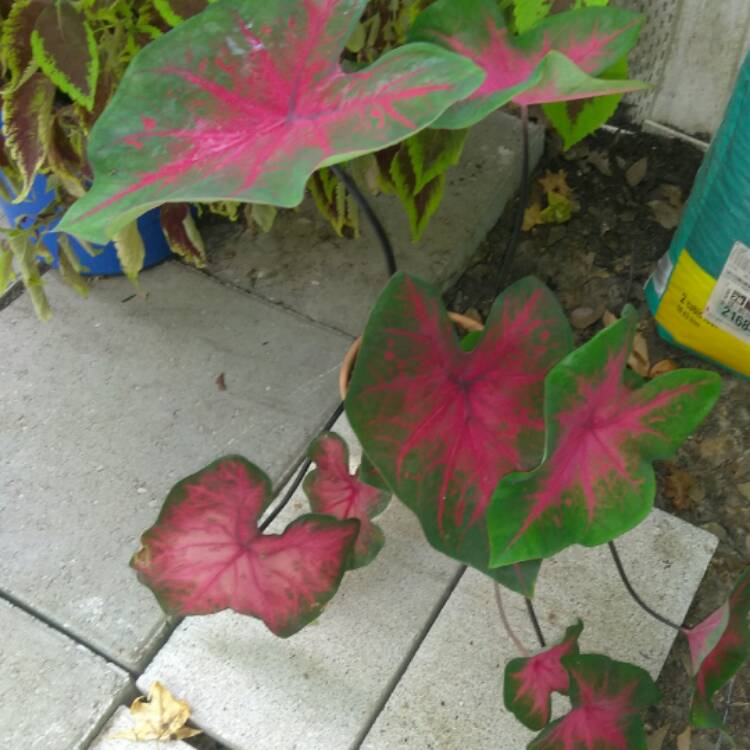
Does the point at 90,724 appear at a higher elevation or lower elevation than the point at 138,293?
lower

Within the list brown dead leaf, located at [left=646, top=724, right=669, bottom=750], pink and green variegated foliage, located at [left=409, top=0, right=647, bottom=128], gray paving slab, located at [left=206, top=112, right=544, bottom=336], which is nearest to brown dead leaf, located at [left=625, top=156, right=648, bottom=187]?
gray paving slab, located at [left=206, top=112, right=544, bottom=336]

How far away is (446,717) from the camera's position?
1.26 m

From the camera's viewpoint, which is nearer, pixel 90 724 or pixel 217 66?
pixel 217 66

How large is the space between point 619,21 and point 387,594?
35.2 inches

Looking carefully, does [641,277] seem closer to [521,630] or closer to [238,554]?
[521,630]

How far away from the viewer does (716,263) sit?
1.45 metres

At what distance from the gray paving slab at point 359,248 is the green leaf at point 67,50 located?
2.14ft

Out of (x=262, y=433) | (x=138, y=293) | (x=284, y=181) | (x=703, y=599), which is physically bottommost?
(x=703, y=599)

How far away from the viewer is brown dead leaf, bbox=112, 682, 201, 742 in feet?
4.11

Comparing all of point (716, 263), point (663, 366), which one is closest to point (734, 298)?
point (716, 263)

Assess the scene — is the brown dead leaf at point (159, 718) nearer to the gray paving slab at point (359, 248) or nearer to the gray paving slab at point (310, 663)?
the gray paving slab at point (310, 663)

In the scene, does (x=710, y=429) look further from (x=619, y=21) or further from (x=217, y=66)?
(x=217, y=66)

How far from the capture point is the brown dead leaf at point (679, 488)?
1.52 m

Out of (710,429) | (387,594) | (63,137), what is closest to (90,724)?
(387,594)
